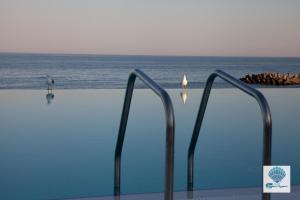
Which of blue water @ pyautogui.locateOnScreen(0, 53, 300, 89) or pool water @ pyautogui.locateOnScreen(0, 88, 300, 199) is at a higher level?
blue water @ pyautogui.locateOnScreen(0, 53, 300, 89)

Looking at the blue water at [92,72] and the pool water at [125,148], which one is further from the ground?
the blue water at [92,72]

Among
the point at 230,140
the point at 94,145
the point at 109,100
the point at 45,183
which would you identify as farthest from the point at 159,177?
the point at 109,100

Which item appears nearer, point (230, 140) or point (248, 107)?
point (230, 140)

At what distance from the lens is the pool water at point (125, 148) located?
512 centimetres

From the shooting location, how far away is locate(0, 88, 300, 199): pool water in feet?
16.8

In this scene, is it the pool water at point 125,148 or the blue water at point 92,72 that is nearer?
the pool water at point 125,148

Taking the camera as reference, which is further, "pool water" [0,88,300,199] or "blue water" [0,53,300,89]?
"blue water" [0,53,300,89]

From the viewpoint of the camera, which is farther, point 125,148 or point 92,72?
point 92,72

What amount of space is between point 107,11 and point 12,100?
21.6 meters

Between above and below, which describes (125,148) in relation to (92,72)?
below

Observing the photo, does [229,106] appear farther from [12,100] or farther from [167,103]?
[167,103]

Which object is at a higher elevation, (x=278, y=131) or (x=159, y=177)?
(x=278, y=131)

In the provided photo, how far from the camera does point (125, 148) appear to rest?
6605 millimetres

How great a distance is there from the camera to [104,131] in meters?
7.59
